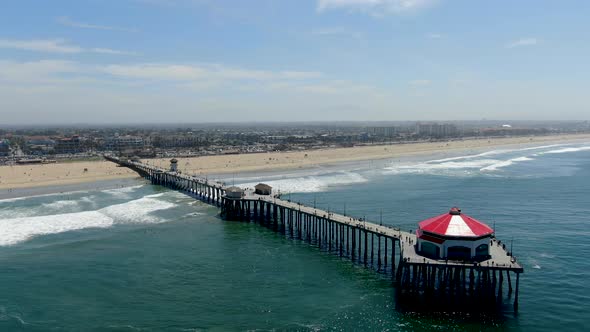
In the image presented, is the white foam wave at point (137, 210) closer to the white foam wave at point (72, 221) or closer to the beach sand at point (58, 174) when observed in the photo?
the white foam wave at point (72, 221)

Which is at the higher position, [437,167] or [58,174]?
[437,167]

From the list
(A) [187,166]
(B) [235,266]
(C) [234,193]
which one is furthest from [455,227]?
(A) [187,166]

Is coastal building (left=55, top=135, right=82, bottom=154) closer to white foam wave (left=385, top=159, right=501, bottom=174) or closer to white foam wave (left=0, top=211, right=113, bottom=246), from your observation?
white foam wave (left=385, top=159, right=501, bottom=174)

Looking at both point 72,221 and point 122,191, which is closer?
point 72,221

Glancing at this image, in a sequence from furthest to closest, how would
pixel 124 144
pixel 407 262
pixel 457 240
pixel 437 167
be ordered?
pixel 124 144
pixel 437 167
pixel 457 240
pixel 407 262

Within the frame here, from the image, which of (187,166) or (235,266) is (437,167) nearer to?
(187,166)

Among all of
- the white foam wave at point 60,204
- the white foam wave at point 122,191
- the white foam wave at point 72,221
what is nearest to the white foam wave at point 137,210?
the white foam wave at point 72,221

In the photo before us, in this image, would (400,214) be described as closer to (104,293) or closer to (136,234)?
(136,234)
